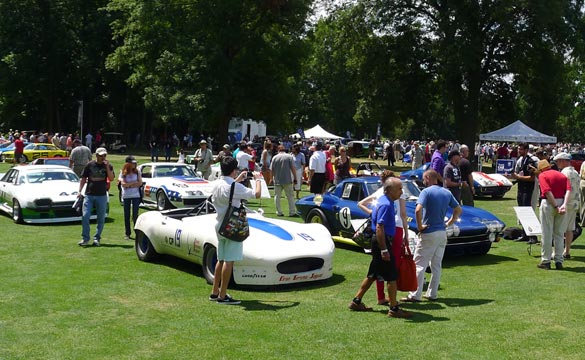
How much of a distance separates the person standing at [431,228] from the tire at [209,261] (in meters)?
2.64

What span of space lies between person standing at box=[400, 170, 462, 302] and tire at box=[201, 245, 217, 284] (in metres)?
2.64

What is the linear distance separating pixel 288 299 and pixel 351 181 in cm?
485

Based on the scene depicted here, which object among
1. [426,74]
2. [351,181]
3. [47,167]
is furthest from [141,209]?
[426,74]

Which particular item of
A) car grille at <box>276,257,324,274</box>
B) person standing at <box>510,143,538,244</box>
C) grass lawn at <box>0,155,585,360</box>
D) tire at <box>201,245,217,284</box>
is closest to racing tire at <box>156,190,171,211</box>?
grass lawn at <box>0,155,585,360</box>

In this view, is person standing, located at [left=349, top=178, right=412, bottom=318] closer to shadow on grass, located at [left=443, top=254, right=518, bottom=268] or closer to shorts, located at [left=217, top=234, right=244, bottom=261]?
shorts, located at [left=217, top=234, right=244, bottom=261]

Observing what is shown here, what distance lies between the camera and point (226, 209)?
25.2ft

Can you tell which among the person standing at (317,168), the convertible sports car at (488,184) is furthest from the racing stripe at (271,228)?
the convertible sports car at (488,184)

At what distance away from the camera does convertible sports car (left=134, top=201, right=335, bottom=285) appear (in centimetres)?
869

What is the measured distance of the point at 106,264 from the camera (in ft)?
33.7

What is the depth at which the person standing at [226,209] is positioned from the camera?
25.2ft

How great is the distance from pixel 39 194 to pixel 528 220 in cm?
1052

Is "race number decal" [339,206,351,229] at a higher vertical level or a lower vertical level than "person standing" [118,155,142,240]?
lower

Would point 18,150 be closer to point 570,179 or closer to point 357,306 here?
point 570,179

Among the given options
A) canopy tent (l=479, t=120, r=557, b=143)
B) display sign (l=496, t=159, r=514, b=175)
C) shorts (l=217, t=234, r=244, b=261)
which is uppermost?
canopy tent (l=479, t=120, r=557, b=143)
